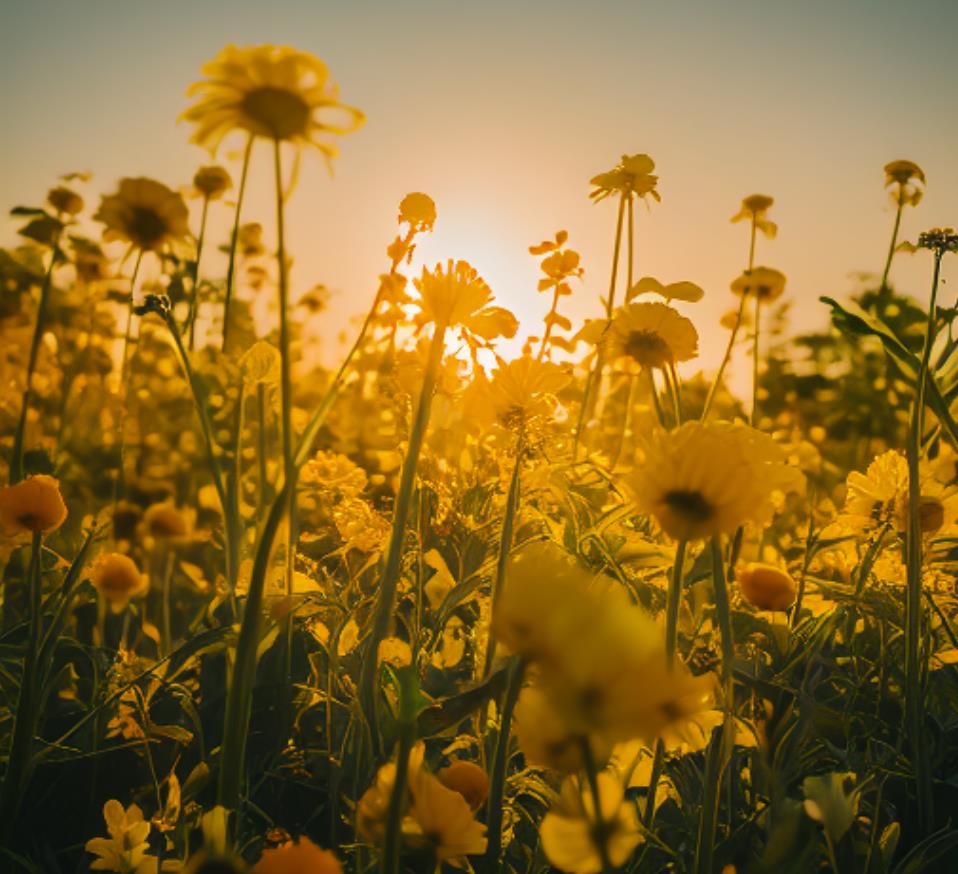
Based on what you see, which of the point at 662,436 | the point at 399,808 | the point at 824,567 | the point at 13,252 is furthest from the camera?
the point at 13,252

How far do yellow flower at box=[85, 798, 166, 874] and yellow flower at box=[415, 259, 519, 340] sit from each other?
0.48 metres

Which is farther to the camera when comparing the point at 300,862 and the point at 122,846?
the point at 122,846

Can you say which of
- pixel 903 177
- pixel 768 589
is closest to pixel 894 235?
pixel 903 177

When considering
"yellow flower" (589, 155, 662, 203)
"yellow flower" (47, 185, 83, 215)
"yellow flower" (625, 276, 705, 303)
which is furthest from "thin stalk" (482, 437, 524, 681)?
"yellow flower" (47, 185, 83, 215)

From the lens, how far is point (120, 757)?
0.94m

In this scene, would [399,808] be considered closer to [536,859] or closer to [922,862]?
[536,859]

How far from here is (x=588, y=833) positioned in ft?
1.11

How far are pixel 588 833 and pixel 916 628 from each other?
505 millimetres

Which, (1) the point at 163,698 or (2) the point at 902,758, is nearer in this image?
(2) the point at 902,758

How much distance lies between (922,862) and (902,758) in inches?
7.4

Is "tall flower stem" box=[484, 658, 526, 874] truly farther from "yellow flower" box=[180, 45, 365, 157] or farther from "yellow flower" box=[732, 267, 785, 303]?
"yellow flower" box=[732, 267, 785, 303]

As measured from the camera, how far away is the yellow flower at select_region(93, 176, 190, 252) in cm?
76

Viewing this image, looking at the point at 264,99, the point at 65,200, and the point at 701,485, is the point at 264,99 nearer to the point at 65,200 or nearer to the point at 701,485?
the point at 701,485

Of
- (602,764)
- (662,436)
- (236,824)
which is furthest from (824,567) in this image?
(236,824)
